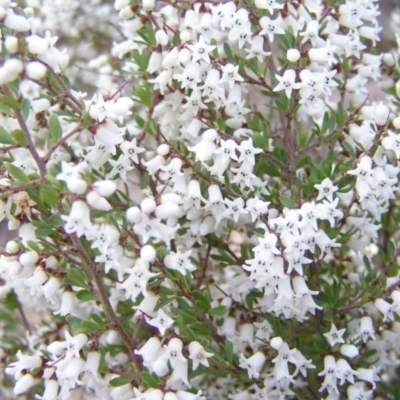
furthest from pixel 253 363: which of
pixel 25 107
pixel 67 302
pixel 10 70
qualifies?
pixel 10 70

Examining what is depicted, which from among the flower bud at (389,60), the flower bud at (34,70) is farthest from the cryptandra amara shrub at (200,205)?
the flower bud at (389,60)

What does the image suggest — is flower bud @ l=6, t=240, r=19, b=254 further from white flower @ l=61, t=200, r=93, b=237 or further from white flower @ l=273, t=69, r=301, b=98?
white flower @ l=273, t=69, r=301, b=98

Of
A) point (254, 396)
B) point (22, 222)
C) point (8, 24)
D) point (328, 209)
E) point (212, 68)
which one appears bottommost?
point (254, 396)

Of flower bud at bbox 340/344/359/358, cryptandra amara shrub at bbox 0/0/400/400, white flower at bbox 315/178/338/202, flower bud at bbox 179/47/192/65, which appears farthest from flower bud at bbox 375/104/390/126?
flower bud at bbox 340/344/359/358

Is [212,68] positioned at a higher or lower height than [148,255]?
A: higher

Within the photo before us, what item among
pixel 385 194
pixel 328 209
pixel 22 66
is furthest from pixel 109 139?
pixel 385 194

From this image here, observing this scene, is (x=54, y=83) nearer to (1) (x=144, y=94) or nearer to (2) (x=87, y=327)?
(1) (x=144, y=94)

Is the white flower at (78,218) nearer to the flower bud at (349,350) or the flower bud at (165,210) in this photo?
the flower bud at (165,210)

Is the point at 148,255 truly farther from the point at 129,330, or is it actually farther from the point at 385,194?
the point at 385,194
